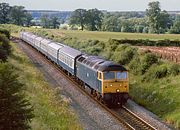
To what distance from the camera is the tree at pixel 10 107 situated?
15219 millimetres

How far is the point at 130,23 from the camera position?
18650 centimetres

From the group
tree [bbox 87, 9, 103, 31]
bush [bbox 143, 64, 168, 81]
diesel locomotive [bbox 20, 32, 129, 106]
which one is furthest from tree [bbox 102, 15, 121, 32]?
diesel locomotive [bbox 20, 32, 129, 106]

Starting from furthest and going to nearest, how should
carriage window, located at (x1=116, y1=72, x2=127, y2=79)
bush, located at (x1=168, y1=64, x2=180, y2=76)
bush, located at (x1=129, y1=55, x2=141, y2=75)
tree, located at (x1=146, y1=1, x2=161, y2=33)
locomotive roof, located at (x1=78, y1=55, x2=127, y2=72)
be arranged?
1. tree, located at (x1=146, y1=1, x2=161, y2=33)
2. bush, located at (x1=129, y1=55, x2=141, y2=75)
3. bush, located at (x1=168, y1=64, x2=180, y2=76)
4. carriage window, located at (x1=116, y1=72, x2=127, y2=79)
5. locomotive roof, located at (x1=78, y1=55, x2=127, y2=72)

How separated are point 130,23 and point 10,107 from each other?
17361cm

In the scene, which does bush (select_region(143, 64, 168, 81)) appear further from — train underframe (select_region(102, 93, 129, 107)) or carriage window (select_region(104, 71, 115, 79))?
carriage window (select_region(104, 71, 115, 79))

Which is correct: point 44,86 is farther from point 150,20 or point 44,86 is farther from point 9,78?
point 150,20

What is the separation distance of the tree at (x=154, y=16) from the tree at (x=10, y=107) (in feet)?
449

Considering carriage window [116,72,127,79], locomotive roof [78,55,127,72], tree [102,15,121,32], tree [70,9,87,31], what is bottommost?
tree [102,15,121,32]

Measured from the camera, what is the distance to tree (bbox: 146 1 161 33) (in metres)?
150

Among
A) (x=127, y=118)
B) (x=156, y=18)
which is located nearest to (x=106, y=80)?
(x=127, y=118)

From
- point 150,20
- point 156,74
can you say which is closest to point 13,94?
point 156,74

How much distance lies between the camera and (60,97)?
2928 cm

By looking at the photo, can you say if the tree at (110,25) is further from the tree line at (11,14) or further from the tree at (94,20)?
the tree line at (11,14)

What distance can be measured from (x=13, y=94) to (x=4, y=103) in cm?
106
